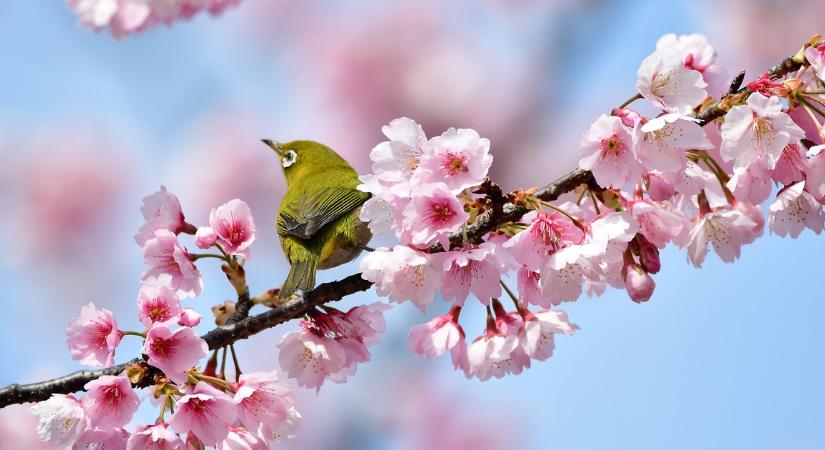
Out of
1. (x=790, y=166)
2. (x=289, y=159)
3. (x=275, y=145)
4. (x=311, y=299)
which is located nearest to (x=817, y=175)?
(x=790, y=166)

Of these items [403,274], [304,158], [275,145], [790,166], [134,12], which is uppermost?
[134,12]

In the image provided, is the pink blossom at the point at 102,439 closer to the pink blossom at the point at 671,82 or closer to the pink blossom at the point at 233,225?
the pink blossom at the point at 233,225

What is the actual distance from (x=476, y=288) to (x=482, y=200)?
272 mm

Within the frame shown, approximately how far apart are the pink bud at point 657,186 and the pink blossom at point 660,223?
0.05 m

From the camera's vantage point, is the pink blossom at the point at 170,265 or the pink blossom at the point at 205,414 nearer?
the pink blossom at the point at 205,414

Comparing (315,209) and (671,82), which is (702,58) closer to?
(671,82)

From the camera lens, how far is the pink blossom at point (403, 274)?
253 cm

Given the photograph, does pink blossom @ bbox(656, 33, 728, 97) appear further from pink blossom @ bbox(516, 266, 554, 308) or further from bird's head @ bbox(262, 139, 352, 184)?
bird's head @ bbox(262, 139, 352, 184)

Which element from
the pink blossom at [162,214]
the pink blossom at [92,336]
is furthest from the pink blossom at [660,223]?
the pink blossom at [92,336]

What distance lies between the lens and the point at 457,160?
97.2 inches

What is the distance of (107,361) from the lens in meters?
2.79

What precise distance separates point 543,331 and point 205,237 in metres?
1.19

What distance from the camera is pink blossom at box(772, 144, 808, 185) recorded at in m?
2.70

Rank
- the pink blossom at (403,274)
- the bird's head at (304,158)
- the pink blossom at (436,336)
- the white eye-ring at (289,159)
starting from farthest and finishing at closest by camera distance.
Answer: the white eye-ring at (289,159)
the bird's head at (304,158)
the pink blossom at (436,336)
the pink blossom at (403,274)
